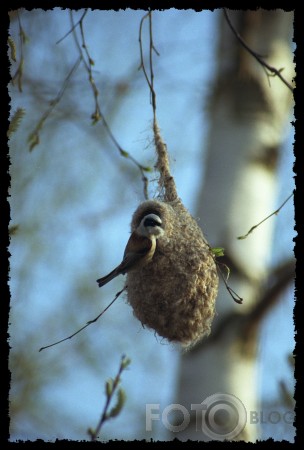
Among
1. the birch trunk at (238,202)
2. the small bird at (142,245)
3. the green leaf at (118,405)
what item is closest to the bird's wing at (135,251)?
the small bird at (142,245)

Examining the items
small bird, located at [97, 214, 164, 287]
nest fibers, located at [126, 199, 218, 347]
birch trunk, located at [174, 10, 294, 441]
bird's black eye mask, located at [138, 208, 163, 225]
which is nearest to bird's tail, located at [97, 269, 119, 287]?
small bird, located at [97, 214, 164, 287]

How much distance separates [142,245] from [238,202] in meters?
1.08

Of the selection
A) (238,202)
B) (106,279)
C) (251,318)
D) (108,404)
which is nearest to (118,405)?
(108,404)

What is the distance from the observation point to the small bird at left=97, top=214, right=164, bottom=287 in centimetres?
194

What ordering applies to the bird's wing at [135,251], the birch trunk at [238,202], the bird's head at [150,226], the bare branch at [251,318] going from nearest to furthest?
the bird's wing at [135,251], the bird's head at [150,226], the birch trunk at [238,202], the bare branch at [251,318]

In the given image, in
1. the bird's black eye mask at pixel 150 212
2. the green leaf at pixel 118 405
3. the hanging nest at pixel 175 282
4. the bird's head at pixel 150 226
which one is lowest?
the green leaf at pixel 118 405

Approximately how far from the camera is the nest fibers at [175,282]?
2123mm

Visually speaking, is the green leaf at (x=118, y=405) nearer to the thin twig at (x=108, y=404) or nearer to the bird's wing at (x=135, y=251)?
the thin twig at (x=108, y=404)

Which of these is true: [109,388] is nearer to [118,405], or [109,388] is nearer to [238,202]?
[118,405]

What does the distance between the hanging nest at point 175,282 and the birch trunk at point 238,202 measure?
0.60 metres
